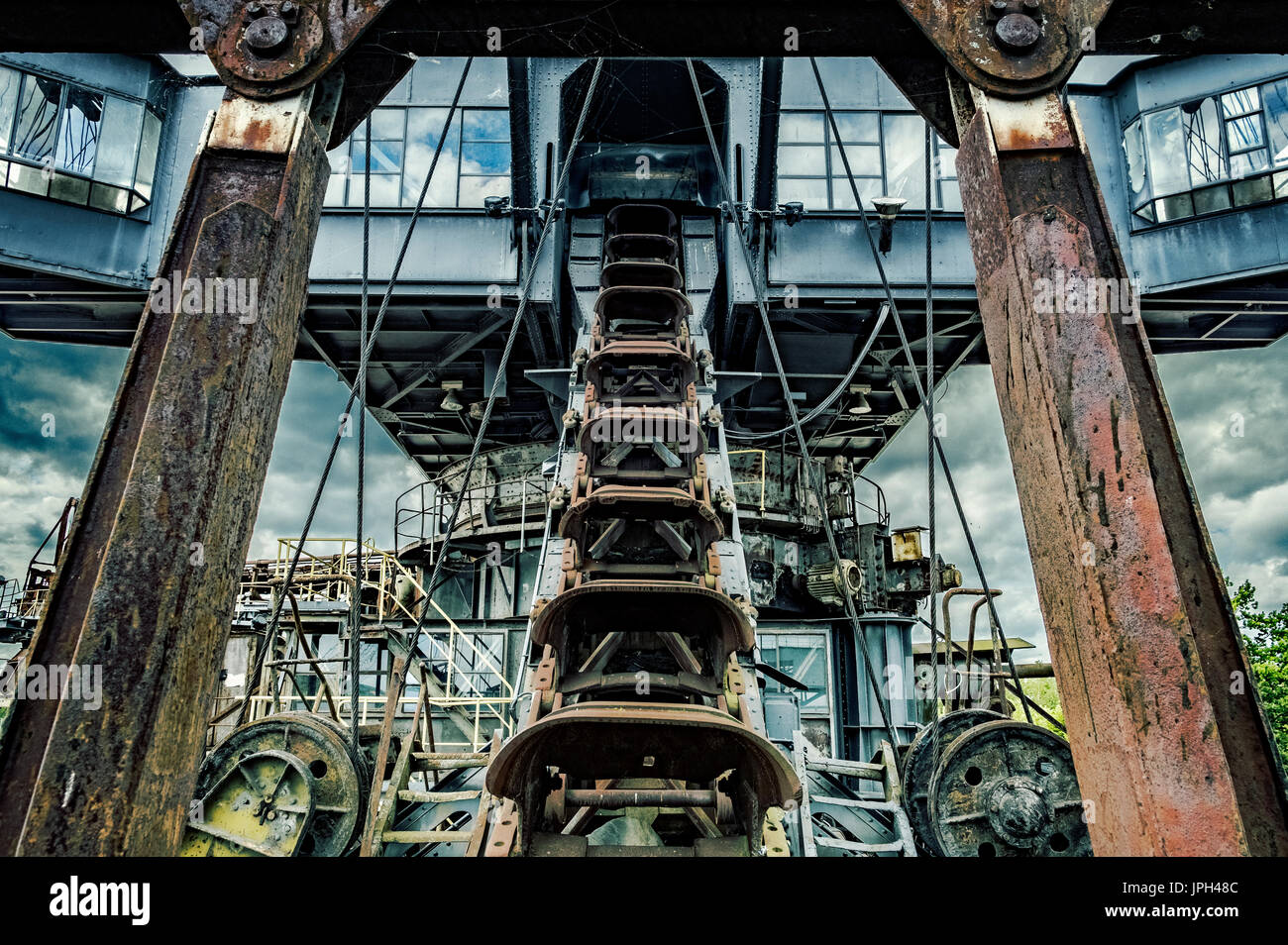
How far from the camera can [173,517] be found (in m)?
1.98

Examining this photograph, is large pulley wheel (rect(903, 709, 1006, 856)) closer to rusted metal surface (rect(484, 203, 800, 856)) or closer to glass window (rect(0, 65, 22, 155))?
rusted metal surface (rect(484, 203, 800, 856))

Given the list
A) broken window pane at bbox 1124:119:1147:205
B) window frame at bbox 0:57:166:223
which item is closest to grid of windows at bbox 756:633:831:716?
broken window pane at bbox 1124:119:1147:205

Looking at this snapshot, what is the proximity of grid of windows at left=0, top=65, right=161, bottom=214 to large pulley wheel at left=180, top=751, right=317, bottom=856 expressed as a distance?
9.77 metres

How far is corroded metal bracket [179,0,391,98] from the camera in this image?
7.83ft

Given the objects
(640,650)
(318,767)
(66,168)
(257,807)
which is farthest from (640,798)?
(66,168)

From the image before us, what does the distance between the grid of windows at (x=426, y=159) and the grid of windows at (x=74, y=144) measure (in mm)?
3073

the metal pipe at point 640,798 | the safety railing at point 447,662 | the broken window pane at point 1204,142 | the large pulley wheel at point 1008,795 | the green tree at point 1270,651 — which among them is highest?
the broken window pane at point 1204,142

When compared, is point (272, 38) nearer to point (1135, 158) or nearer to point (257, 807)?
point (257, 807)

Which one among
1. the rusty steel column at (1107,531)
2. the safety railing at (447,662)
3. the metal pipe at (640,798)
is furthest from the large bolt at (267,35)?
the safety railing at (447,662)

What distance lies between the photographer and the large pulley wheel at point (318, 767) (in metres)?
7.39

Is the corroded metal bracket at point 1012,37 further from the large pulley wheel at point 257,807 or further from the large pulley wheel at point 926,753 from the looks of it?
the large pulley wheel at point 257,807

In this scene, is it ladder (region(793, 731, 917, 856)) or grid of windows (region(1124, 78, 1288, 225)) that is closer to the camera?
ladder (region(793, 731, 917, 856))

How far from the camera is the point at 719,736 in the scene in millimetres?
3715
